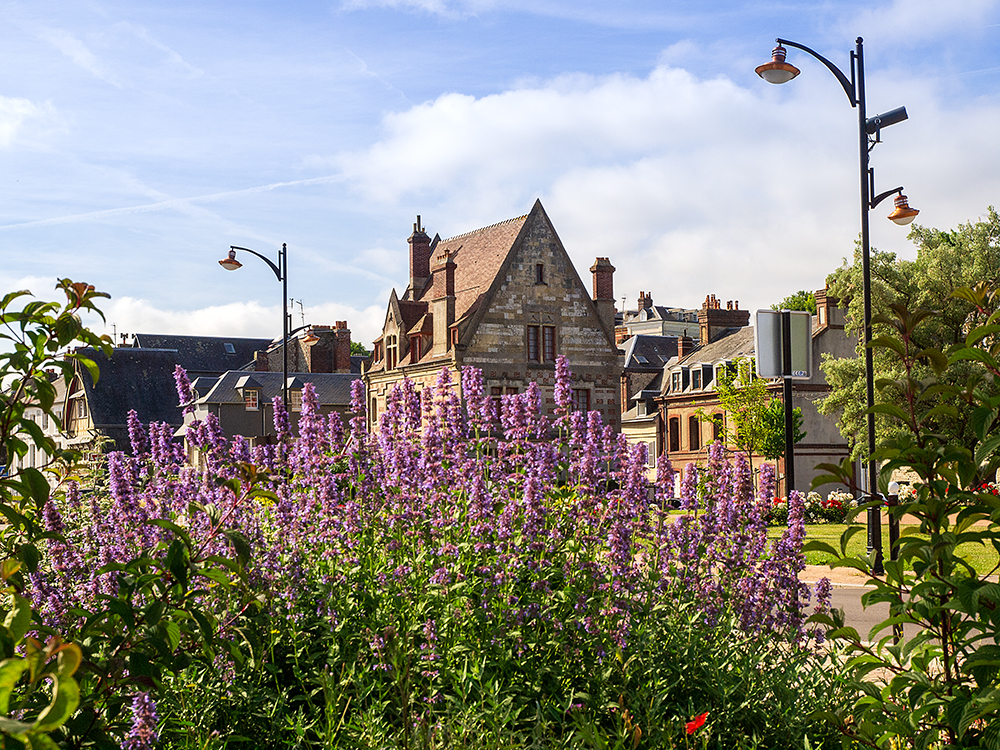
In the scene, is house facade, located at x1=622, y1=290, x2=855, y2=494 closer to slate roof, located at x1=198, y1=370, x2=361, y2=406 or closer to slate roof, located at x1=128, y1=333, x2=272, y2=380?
slate roof, located at x1=198, y1=370, x2=361, y2=406

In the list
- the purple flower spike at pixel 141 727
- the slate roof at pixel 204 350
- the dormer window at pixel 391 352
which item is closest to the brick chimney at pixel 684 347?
the dormer window at pixel 391 352

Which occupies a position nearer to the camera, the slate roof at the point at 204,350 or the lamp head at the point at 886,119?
the lamp head at the point at 886,119

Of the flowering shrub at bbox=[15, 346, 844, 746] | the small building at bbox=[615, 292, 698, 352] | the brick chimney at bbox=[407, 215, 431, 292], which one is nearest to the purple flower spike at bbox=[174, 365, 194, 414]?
the flowering shrub at bbox=[15, 346, 844, 746]

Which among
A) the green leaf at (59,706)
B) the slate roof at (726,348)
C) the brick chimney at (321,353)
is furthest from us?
the brick chimney at (321,353)

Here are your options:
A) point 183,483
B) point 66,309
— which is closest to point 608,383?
point 183,483

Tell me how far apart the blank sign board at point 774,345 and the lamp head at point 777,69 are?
3.63 meters

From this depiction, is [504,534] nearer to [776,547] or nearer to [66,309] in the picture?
[776,547]

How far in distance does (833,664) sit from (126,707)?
3719 millimetres

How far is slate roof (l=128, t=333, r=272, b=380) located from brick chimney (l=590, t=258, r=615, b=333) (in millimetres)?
36727

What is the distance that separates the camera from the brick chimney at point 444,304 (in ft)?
151

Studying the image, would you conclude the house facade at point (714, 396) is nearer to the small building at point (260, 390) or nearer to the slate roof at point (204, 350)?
the small building at point (260, 390)

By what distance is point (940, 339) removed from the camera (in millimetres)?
33656

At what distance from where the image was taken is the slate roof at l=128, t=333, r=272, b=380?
240ft

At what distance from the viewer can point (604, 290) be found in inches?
1911
